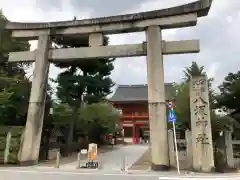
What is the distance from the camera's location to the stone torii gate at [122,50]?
1177 cm

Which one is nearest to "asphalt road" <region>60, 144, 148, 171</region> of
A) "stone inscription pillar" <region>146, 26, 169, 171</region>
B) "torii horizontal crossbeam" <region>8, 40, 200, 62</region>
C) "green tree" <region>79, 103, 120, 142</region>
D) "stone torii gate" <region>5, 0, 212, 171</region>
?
"stone torii gate" <region>5, 0, 212, 171</region>

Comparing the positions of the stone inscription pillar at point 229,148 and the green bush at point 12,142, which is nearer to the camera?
the stone inscription pillar at point 229,148

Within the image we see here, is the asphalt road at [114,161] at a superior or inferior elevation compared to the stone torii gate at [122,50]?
inferior

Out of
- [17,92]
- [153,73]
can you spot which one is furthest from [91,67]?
[153,73]

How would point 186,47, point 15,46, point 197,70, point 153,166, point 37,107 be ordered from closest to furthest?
point 153,166 < point 186,47 < point 37,107 < point 15,46 < point 197,70

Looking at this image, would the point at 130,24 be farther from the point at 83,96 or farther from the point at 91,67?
the point at 83,96

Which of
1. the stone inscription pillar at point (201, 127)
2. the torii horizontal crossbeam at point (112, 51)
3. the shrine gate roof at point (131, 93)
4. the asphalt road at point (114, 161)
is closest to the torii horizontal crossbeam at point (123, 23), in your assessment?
the torii horizontal crossbeam at point (112, 51)

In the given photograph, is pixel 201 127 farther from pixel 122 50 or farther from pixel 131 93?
pixel 131 93

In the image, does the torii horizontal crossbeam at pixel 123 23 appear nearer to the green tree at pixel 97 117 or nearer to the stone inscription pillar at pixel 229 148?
the stone inscription pillar at pixel 229 148

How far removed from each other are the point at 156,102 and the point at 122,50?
3.49 metres

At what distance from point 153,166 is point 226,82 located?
13.3 m

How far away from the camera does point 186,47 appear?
40.1ft

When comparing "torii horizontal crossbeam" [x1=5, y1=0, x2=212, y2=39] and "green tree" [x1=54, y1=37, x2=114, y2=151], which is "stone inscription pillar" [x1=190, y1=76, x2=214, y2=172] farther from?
"green tree" [x1=54, y1=37, x2=114, y2=151]

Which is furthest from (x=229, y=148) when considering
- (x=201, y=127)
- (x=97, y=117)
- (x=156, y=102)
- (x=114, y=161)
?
(x=97, y=117)
